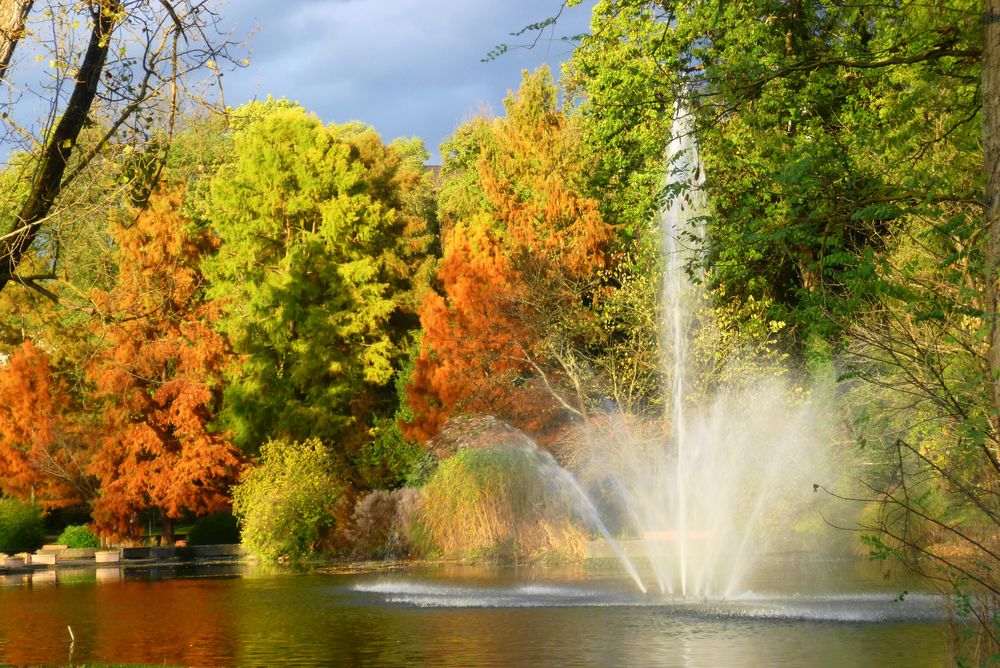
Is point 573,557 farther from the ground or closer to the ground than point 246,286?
closer to the ground

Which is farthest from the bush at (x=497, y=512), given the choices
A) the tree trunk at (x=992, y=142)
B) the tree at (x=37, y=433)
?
the tree trunk at (x=992, y=142)

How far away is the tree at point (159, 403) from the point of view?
34.4 meters

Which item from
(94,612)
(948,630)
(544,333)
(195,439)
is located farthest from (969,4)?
(195,439)

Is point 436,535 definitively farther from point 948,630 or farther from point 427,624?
point 948,630

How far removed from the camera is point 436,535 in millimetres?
27312

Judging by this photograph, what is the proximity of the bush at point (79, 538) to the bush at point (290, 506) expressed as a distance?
693 centimetres

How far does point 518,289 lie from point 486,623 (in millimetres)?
16371

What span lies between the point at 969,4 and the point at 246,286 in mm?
31836

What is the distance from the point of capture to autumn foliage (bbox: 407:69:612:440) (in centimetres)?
3109

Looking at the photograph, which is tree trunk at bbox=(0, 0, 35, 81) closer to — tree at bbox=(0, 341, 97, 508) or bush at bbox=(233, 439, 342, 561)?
bush at bbox=(233, 439, 342, 561)

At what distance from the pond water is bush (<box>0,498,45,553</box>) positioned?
14.0 meters

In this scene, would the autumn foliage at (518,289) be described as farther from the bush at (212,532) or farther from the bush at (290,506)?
the bush at (212,532)

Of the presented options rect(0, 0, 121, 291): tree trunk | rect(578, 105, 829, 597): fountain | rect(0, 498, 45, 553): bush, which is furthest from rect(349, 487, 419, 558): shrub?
rect(0, 0, 121, 291): tree trunk

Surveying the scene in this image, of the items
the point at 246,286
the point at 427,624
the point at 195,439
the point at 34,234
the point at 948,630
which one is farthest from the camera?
the point at 246,286
